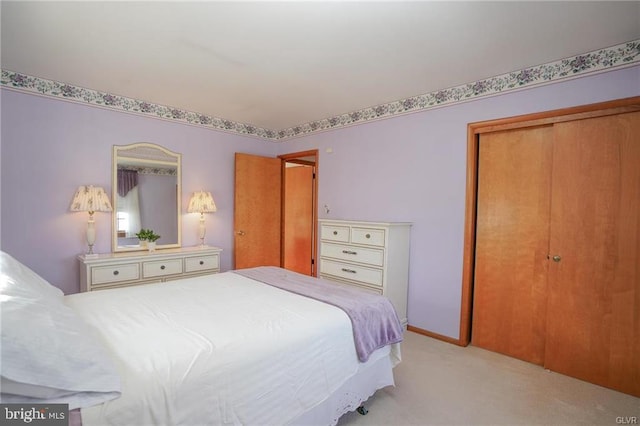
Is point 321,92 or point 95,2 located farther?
point 321,92

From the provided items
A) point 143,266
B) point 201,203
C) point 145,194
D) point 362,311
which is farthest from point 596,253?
point 145,194

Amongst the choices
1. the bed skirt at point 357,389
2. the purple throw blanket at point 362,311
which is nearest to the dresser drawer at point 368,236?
the purple throw blanket at point 362,311

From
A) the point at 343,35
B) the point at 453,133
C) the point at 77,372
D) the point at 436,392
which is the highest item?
the point at 343,35

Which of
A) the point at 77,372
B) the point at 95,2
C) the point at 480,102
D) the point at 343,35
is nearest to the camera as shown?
the point at 77,372

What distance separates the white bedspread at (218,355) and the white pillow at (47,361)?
0.06 metres

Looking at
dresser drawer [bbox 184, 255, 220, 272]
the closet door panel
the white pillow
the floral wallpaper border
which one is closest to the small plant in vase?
dresser drawer [bbox 184, 255, 220, 272]

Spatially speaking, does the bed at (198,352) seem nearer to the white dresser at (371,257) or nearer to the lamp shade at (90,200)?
the white dresser at (371,257)

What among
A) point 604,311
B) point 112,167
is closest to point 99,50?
point 112,167

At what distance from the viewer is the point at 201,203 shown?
383 cm

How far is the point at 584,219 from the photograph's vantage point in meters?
2.38

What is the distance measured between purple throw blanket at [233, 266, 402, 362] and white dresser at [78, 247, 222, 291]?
1549 mm

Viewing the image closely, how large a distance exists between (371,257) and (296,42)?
2.04m

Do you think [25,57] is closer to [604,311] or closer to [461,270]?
[461,270]

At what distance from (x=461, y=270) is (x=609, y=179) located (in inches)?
52.0
